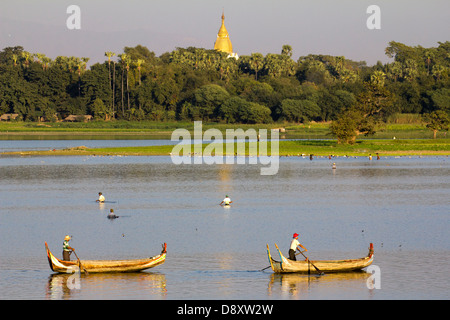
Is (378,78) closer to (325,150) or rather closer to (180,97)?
(180,97)

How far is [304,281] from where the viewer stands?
3422cm

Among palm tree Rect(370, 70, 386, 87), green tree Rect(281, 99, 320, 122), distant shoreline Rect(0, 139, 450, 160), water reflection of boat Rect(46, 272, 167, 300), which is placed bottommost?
water reflection of boat Rect(46, 272, 167, 300)

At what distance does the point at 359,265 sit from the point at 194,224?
59.8 feet

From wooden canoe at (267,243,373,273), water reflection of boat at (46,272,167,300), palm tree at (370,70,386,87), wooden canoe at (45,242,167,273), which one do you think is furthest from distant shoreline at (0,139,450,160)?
water reflection of boat at (46,272,167,300)

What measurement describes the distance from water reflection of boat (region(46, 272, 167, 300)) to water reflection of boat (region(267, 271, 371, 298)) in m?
5.08

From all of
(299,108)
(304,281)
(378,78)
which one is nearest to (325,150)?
(299,108)

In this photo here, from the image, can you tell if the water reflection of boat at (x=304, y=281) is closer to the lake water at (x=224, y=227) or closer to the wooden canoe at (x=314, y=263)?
the lake water at (x=224, y=227)

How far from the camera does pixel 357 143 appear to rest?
406ft

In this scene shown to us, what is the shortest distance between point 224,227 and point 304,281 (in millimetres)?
16628

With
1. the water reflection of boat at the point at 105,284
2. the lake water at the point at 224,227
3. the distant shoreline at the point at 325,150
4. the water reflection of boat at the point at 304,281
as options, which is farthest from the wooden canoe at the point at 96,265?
the distant shoreline at the point at 325,150

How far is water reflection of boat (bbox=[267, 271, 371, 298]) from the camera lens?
32.7m

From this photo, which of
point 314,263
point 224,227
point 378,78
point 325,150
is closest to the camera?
point 314,263

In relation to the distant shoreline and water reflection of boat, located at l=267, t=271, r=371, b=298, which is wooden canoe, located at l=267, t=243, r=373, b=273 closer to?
water reflection of boat, located at l=267, t=271, r=371, b=298

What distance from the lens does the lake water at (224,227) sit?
33.4m
